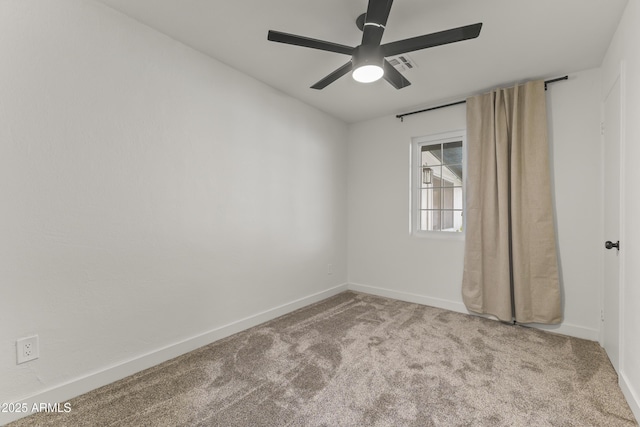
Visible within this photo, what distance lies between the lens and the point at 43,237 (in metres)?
1.61

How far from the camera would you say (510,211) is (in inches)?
111

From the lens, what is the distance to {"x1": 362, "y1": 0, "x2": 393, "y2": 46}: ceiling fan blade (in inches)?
56.4

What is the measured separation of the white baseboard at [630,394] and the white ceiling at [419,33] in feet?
7.42

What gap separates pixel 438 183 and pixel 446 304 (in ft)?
4.66

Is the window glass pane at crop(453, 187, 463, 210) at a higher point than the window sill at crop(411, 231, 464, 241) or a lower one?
higher

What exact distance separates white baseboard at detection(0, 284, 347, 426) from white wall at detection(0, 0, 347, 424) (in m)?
0.01

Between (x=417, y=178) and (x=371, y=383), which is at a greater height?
(x=417, y=178)

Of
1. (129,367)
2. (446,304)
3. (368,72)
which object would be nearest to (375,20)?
(368,72)

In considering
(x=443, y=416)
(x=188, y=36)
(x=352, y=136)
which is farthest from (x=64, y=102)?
(x=352, y=136)

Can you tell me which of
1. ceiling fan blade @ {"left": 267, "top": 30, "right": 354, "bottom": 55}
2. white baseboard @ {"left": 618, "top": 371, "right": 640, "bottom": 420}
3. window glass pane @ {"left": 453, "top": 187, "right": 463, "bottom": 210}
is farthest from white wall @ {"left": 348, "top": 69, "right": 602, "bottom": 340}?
ceiling fan blade @ {"left": 267, "top": 30, "right": 354, "bottom": 55}

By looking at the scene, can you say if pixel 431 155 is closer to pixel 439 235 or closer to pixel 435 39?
pixel 439 235

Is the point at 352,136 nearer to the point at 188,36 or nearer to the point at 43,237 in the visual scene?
the point at 188,36

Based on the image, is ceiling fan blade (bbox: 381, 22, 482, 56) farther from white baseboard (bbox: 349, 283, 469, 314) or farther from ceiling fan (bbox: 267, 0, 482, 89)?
white baseboard (bbox: 349, 283, 469, 314)

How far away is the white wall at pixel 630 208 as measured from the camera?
1555mm
